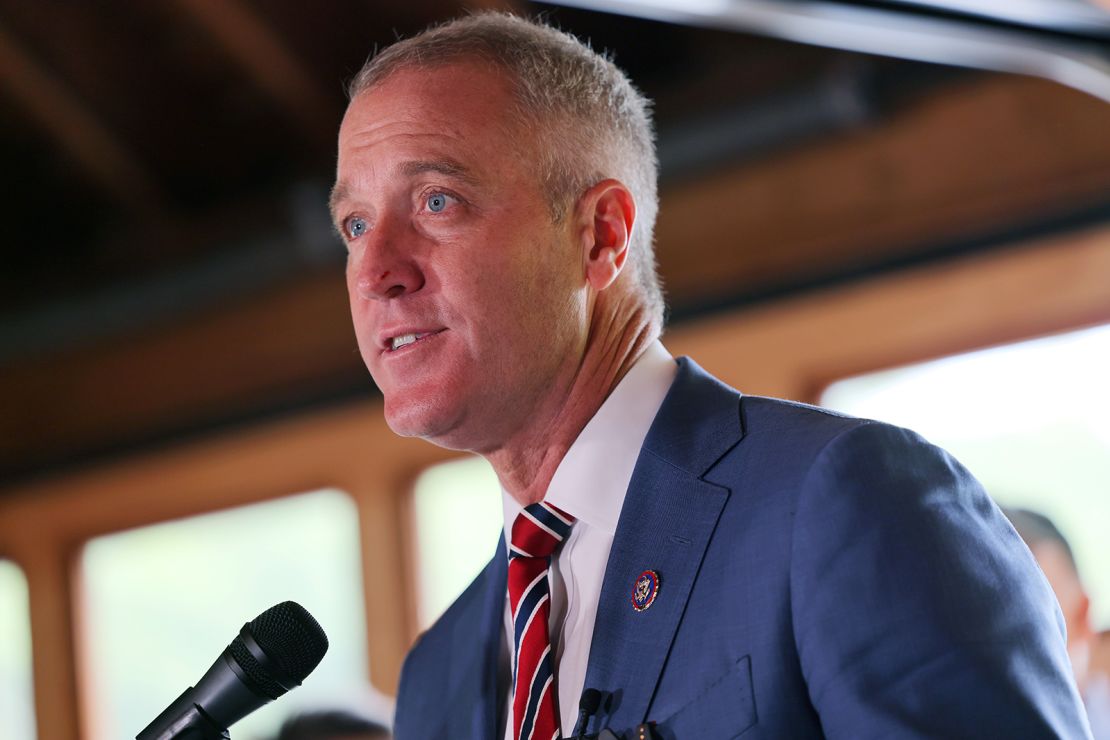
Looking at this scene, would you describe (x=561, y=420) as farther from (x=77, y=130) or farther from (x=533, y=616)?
(x=77, y=130)

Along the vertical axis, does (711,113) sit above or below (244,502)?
above

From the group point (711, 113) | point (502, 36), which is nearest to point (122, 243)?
point (711, 113)

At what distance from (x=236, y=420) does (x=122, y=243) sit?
46.4 inches

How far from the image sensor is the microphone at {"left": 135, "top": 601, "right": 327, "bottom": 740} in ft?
4.42

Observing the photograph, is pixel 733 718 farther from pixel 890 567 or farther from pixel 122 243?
pixel 122 243

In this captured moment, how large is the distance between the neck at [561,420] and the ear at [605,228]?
6 centimetres

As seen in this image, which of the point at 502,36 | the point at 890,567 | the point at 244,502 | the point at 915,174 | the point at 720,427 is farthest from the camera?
the point at 244,502

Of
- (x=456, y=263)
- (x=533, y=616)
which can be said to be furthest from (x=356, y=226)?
(x=533, y=616)

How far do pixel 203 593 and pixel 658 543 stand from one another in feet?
20.0

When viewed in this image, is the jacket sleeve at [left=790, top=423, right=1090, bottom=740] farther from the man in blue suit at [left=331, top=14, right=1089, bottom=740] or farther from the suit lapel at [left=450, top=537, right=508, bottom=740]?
the suit lapel at [left=450, top=537, right=508, bottom=740]

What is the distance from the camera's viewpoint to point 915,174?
540 cm

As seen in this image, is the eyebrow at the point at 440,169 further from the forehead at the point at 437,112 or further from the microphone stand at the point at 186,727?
the microphone stand at the point at 186,727

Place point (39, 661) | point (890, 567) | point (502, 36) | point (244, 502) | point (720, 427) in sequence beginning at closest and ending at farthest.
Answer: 1. point (890, 567)
2. point (720, 427)
3. point (502, 36)
4. point (244, 502)
5. point (39, 661)

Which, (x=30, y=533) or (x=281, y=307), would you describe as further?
(x=30, y=533)
